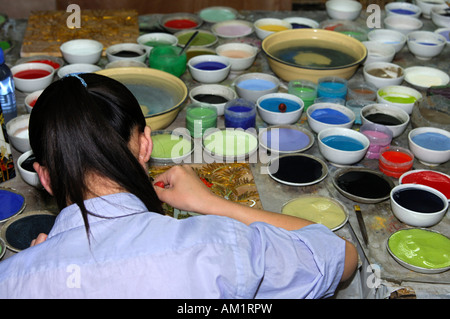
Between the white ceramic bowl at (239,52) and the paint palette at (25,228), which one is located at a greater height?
the white ceramic bowl at (239,52)

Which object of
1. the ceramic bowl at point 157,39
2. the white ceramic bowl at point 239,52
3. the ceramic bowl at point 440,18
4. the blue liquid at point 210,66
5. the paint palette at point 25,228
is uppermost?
the ceramic bowl at point 440,18

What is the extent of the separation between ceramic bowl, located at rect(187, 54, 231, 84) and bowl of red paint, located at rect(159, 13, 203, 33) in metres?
0.51

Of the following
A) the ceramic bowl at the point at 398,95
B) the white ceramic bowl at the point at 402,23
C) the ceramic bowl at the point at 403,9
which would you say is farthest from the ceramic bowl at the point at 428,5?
the ceramic bowl at the point at 398,95

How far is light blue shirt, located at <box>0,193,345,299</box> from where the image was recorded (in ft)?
3.31

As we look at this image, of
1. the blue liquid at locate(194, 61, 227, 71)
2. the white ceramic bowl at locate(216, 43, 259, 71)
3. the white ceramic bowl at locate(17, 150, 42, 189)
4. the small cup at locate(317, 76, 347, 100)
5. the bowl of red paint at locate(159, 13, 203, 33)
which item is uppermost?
the bowl of red paint at locate(159, 13, 203, 33)

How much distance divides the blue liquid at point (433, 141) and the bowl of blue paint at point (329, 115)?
0.87ft

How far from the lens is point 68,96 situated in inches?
43.8

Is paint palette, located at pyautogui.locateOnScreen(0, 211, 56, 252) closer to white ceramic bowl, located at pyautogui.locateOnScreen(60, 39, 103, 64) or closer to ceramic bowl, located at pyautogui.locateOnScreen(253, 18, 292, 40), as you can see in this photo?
white ceramic bowl, located at pyautogui.locateOnScreen(60, 39, 103, 64)

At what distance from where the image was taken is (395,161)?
196cm

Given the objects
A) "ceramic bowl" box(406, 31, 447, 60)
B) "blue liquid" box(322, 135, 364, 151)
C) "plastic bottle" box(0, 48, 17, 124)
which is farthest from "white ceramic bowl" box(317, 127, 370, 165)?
"plastic bottle" box(0, 48, 17, 124)

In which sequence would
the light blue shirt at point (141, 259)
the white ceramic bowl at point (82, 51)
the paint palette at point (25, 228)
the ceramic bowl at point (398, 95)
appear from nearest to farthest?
the light blue shirt at point (141, 259) → the paint palette at point (25, 228) → the ceramic bowl at point (398, 95) → the white ceramic bowl at point (82, 51)

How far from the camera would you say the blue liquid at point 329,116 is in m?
2.17

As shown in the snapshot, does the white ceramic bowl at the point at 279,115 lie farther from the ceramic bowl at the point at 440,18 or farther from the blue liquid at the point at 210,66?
the ceramic bowl at the point at 440,18
